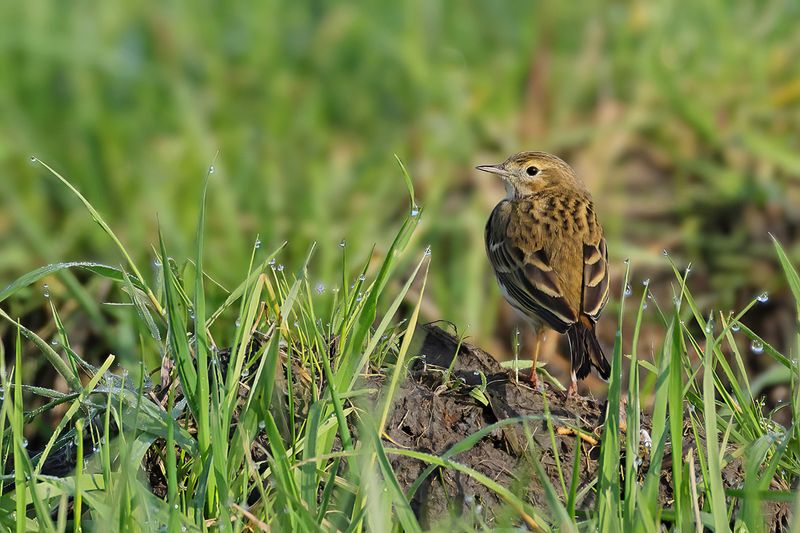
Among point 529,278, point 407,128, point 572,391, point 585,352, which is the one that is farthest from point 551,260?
point 407,128

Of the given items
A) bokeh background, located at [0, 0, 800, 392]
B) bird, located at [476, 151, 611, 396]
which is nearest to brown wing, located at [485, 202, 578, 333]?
bird, located at [476, 151, 611, 396]

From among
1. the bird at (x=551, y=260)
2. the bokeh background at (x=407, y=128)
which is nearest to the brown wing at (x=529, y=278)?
the bird at (x=551, y=260)

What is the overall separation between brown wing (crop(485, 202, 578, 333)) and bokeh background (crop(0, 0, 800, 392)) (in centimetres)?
143

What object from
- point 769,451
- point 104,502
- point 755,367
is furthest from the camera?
point 755,367

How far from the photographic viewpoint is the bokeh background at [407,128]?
7.21 m

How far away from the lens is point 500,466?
145 inches

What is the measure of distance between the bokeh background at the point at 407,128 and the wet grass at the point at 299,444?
2810 millimetres

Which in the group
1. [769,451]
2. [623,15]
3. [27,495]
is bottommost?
[27,495]

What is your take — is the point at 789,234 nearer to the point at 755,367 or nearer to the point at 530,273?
the point at 755,367

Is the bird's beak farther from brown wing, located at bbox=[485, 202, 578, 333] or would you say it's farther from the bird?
brown wing, located at bbox=[485, 202, 578, 333]

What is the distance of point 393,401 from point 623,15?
18.6 feet

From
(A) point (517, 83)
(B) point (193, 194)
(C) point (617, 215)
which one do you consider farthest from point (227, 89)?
(C) point (617, 215)

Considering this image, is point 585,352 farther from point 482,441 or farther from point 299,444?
point 299,444

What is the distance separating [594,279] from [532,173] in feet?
3.90
